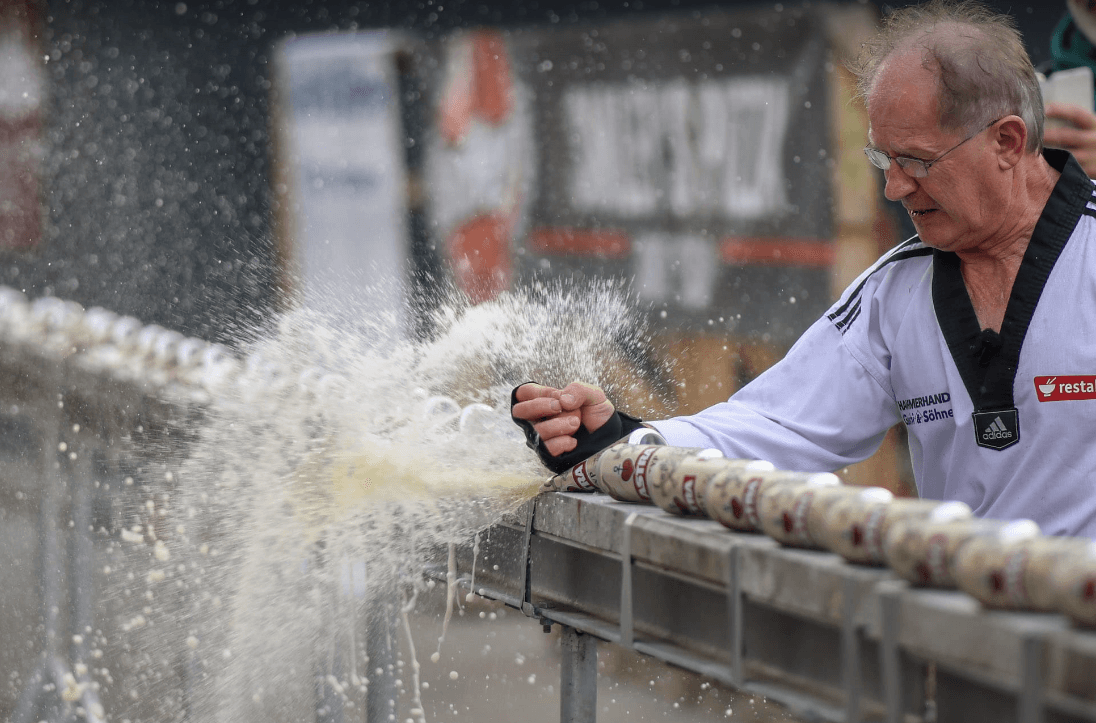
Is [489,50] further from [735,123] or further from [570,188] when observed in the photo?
[735,123]

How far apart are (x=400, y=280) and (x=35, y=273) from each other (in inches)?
130

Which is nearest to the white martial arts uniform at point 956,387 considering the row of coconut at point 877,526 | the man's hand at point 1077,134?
the row of coconut at point 877,526

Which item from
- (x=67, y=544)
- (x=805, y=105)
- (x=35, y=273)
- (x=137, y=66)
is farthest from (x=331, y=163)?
(x=67, y=544)

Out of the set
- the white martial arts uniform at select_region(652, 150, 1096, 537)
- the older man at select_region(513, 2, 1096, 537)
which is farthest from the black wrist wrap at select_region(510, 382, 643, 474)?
the white martial arts uniform at select_region(652, 150, 1096, 537)

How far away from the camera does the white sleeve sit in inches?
97.1

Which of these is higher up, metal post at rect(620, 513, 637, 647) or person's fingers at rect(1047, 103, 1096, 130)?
person's fingers at rect(1047, 103, 1096, 130)

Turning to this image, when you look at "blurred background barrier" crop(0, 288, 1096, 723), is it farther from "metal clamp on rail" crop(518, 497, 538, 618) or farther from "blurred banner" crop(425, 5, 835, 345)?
"blurred banner" crop(425, 5, 835, 345)

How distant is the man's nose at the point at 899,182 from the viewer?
2.25 m

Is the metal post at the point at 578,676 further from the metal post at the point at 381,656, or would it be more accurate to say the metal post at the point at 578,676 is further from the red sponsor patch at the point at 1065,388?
the red sponsor patch at the point at 1065,388

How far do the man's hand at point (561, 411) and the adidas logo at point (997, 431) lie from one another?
81 centimetres

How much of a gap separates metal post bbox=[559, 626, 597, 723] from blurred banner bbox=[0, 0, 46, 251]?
817cm

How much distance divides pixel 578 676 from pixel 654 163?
608 centimetres

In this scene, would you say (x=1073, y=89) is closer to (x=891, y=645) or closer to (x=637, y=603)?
(x=637, y=603)

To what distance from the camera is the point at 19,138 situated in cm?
877
